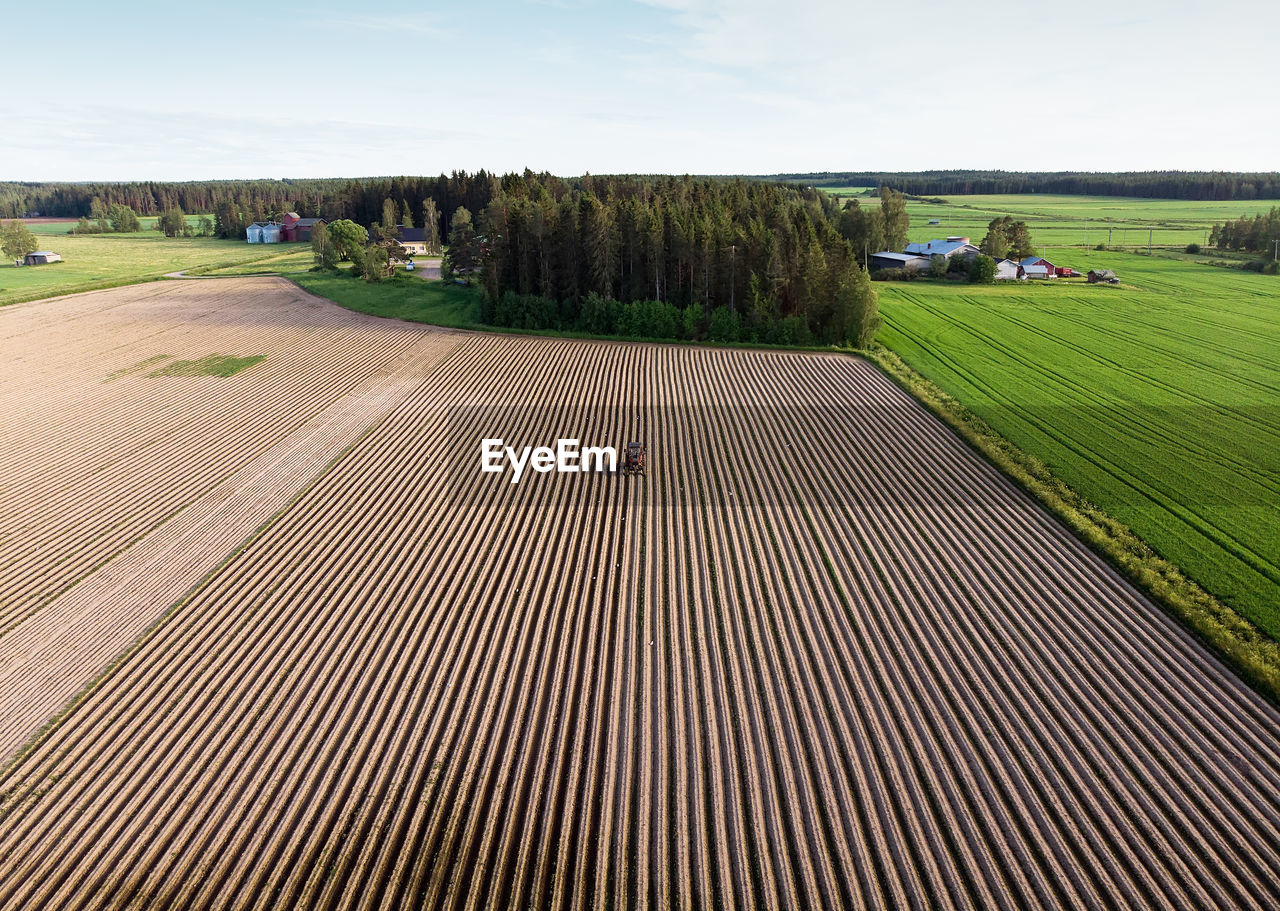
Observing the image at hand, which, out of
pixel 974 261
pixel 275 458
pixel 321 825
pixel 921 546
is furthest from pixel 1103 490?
pixel 974 261

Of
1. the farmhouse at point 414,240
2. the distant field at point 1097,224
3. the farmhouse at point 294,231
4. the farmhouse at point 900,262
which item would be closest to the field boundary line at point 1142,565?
the farmhouse at point 900,262

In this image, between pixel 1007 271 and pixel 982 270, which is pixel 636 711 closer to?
pixel 982 270

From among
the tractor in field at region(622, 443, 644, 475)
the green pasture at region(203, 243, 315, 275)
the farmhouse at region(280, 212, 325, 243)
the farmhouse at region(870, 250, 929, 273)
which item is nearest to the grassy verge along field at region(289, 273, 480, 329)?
the green pasture at region(203, 243, 315, 275)

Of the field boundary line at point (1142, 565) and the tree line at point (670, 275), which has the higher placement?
the tree line at point (670, 275)

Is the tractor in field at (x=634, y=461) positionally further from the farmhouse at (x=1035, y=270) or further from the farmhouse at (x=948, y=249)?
the farmhouse at (x=948, y=249)

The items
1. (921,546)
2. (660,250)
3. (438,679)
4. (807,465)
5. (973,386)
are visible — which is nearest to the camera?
(438,679)

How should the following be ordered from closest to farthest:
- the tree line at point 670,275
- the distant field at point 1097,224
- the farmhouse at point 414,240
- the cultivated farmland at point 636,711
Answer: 1. the cultivated farmland at point 636,711
2. the tree line at point 670,275
3. the farmhouse at point 414,240
4. the distant field at point 1097,224

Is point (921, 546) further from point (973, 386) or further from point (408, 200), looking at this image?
point (408, 200)
